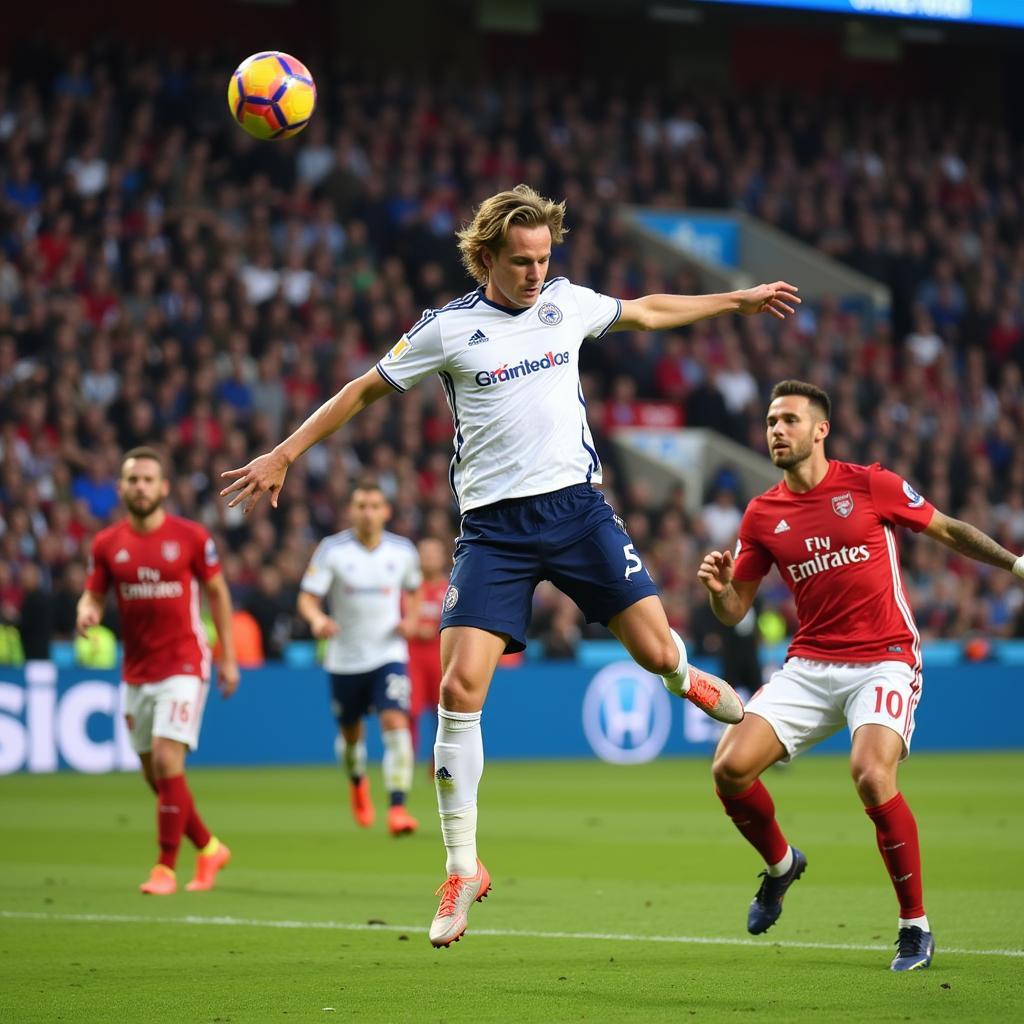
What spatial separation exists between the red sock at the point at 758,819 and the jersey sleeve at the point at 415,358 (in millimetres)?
2214

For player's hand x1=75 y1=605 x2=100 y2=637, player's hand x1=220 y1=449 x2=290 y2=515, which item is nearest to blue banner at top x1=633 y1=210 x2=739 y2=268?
player's hand x1=75 y1=605 x2=100 y2=637

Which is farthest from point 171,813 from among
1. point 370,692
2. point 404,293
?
point 404,293

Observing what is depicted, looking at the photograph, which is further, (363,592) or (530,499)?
(363,592)

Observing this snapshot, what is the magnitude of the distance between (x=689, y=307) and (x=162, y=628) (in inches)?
165

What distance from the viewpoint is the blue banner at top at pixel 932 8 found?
24.4m

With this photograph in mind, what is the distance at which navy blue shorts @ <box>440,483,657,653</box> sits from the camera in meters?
7.53

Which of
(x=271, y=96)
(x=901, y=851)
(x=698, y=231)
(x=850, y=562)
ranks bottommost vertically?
(x=901, y=851)

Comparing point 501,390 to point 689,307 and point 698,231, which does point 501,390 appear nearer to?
point 689,307

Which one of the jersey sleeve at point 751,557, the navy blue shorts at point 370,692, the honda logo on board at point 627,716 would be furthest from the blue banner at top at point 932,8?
the jersey sleeve at point 751,557

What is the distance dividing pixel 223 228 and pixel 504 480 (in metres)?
17.2

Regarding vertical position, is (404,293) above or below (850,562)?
above

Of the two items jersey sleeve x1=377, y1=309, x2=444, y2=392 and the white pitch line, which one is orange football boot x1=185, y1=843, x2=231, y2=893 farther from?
jersey sleeve x1=377, y1=309, x2=444, y2=392

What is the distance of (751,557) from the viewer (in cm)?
873

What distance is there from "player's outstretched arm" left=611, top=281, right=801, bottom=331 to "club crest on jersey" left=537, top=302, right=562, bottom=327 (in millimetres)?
283
